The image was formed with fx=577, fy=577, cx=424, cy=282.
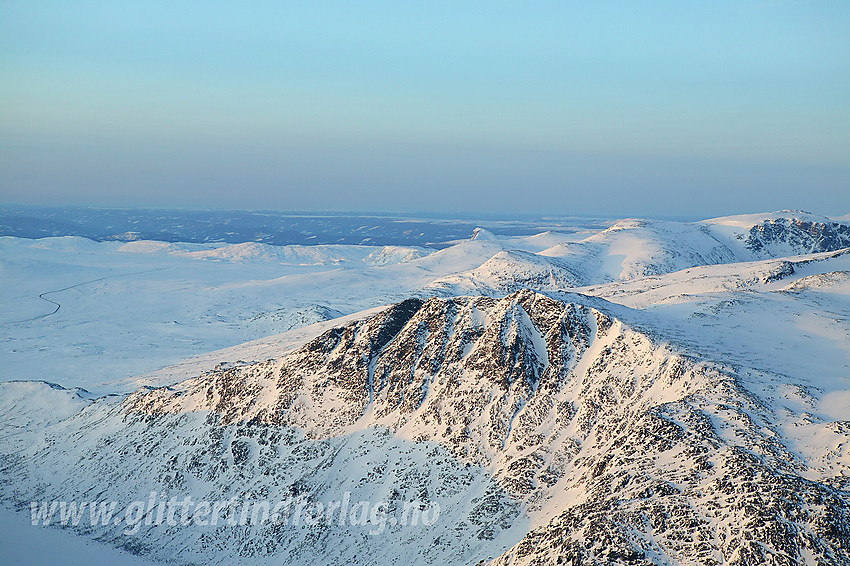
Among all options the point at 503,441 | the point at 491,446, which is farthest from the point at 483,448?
the point at 503,441

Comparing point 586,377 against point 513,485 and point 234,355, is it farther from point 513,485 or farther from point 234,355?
point 234,355

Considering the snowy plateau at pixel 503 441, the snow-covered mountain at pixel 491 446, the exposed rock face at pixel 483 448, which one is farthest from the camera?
the snowy plateau at pixel 503 441

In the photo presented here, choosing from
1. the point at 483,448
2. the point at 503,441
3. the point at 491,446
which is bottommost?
the point at 483,448

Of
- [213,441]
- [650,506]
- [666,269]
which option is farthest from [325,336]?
[666,269]

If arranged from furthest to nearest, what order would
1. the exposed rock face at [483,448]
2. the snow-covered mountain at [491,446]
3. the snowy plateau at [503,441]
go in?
the snowy plateau at [503,441] < the snow-covered mountain at [491,446] < the exposed rock face at [483,448]

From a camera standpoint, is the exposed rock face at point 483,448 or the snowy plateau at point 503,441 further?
the snowy plateau at point 503,441

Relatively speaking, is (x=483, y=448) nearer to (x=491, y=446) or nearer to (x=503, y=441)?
(x=491, y=446)

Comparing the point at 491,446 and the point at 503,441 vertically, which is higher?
the point at 503,441

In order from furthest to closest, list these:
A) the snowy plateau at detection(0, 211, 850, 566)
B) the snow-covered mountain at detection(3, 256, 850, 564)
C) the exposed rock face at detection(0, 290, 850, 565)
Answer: the snowy plateau at detection(0, 211, 850, 566) < the snow-covered mountain at detection(3, 256, 850, 564) < the exposed rock face at detection(0, 290, 850, 565)
